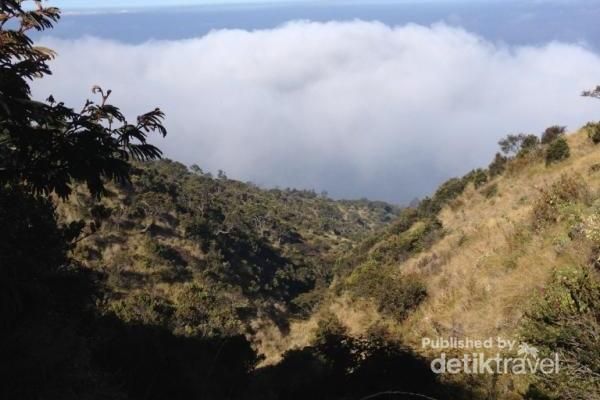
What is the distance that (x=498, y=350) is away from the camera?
276 inches

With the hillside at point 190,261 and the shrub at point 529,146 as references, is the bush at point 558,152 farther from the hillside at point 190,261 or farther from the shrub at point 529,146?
the hillside at point 190,261

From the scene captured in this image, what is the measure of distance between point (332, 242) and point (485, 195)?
47.8 m

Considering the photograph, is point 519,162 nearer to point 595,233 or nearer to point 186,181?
point 595,233

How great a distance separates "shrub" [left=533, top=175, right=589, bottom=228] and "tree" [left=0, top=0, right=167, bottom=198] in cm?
837

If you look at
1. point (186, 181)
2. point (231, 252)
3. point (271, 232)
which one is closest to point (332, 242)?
point (271, 232)

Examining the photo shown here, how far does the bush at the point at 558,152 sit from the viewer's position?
17.9 meters

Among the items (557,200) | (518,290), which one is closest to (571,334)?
(518,290)

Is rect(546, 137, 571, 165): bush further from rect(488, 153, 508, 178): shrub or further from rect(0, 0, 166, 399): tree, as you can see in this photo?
rect(0, 0, 166, 399): tree

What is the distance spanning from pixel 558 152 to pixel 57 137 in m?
17.5

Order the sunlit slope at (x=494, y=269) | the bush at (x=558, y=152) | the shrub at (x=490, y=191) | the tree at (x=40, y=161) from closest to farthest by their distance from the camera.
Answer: the tree at (x=40, y=161) → the sunlit slope at (x=494, y=269) → the bush at (x=558, y=152) → the shrub at (x=490, y=191)

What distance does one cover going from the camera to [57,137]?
469 centimetres

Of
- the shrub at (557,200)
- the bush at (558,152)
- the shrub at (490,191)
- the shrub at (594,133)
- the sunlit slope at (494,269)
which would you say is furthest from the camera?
the shrub at (490,191)

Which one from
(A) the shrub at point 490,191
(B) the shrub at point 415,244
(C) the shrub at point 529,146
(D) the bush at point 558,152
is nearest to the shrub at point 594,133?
(D) the bush at point 558,152

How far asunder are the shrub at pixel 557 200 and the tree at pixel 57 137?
837cm
